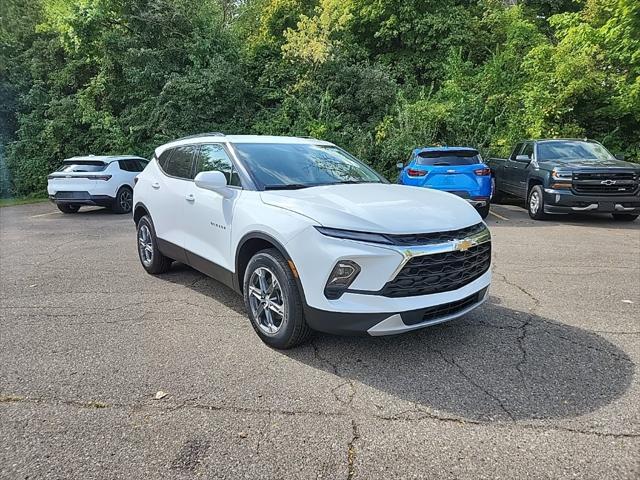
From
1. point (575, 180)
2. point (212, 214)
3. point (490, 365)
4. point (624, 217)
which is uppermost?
point (212, 214)

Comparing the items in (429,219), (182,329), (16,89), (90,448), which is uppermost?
(16,89)

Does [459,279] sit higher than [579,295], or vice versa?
[459,279]

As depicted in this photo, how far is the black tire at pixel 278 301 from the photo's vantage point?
3.45 metres

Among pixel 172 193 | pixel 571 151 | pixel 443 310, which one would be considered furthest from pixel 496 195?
pixel 443 310

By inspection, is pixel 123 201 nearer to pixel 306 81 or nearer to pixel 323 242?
pixel 306 81

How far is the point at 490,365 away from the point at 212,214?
2.73m

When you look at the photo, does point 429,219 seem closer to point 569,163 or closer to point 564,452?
point 564,452

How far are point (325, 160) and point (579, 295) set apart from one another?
3.11m

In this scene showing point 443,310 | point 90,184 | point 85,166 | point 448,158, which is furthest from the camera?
point 85,166

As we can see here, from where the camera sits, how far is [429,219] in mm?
3387

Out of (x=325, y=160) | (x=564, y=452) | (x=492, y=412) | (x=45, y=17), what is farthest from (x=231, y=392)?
(x=45, y=17)

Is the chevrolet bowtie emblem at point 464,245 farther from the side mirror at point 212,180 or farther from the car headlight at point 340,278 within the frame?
the side mirror at point 212,180

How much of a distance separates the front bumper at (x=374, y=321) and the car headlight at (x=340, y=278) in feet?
0.48

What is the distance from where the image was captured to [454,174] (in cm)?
948
